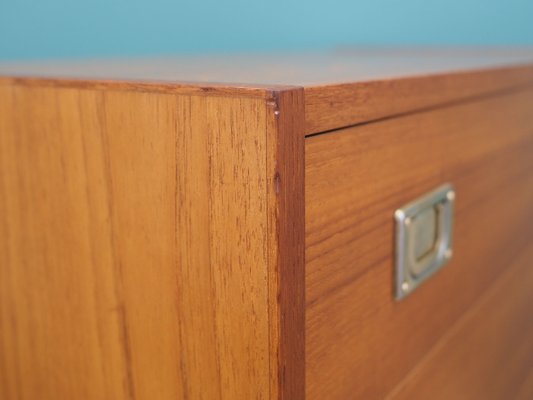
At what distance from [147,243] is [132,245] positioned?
12 millimetres

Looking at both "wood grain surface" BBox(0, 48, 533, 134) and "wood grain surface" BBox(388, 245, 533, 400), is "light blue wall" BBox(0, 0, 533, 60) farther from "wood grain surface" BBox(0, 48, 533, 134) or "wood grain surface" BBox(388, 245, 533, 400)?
"wood grain surface" BBox(388, 245, 533, 400)

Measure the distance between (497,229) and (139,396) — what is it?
0.34 m

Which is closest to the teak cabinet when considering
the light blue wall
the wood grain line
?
the wood grain line

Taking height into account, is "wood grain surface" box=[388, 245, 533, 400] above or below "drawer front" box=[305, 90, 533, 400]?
below

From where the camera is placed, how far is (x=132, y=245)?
319 mm

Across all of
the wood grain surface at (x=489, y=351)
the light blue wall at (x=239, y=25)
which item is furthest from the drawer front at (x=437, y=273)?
the light blue wall at (x=239, y=25)

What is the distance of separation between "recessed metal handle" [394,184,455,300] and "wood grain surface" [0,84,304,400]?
0.37 ft

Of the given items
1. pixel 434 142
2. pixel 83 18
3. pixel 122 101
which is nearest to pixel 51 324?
pixel 122 101

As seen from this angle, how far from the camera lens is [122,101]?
0.99 feet

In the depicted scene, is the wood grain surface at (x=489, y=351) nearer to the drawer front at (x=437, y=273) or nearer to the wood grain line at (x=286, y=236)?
the drawer front at (x=437, y=273)

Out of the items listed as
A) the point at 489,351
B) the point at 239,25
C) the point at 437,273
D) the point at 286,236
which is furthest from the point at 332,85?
the point at 239,25

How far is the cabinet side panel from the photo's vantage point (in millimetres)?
270

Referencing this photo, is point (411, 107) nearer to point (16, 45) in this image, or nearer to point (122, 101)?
point (122, 101)

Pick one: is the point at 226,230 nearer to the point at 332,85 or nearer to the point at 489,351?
the point at 332,85
